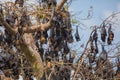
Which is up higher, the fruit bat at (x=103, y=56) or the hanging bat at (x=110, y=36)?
the hanging bat at (x=110, y=36)

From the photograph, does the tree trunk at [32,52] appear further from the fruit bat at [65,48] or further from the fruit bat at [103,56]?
the fruit bat at [103,56]

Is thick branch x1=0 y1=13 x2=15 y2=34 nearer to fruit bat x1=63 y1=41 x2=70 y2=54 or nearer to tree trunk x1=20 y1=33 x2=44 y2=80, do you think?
tree trunk x1=20 y1=33 x2=44 y2=80

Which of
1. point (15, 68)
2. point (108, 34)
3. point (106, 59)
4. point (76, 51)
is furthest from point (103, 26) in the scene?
point (15, 68)

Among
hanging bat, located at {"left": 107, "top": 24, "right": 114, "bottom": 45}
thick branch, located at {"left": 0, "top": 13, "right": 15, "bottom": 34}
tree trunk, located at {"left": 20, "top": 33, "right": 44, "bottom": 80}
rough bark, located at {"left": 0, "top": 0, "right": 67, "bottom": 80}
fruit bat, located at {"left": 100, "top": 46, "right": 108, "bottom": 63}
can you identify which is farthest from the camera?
fruit bat, located at {"left": 100, "top": 46, "right": 108, "bottom": 63}

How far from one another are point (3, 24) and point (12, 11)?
0.47m

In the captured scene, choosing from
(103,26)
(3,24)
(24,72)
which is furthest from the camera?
(24,72)

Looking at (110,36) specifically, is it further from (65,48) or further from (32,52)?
(32,52)

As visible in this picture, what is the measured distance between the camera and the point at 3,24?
10078mm

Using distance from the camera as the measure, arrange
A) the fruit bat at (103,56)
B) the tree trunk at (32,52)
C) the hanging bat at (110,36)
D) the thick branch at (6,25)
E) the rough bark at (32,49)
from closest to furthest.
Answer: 1. the thick branch at (6,25)
2. the rough bark at (32,49)
3. the hanging bat at (110,36)
4. the tree trunk at (32,52)
5. the fruit bat at (103,56)

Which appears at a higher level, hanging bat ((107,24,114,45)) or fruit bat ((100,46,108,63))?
hanging bat ((107,24,114,45))

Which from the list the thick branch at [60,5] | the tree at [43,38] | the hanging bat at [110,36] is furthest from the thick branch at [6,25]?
the hanging bat at [110,36]

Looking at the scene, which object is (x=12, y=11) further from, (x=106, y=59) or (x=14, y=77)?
(x=106, y=59)

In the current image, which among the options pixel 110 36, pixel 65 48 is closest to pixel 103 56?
pixel 110 36

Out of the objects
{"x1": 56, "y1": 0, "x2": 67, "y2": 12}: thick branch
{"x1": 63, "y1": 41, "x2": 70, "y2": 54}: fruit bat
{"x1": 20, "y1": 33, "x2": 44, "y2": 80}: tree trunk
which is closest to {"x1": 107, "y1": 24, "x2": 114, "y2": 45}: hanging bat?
{"x1": 63, "y1": 41, "x2": 70, "y2": 54}: fruit bat
